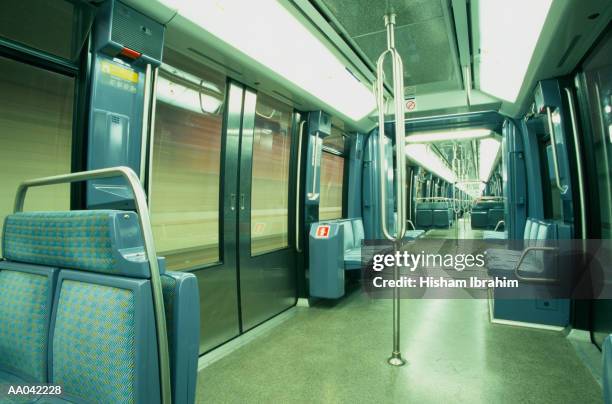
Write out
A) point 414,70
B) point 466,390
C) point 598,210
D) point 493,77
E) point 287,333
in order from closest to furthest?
point 466,390 < point 598,210 < point 287,333 < point 493,77 < point 414,70

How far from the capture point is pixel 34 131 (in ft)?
6.16

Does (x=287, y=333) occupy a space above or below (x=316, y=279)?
below

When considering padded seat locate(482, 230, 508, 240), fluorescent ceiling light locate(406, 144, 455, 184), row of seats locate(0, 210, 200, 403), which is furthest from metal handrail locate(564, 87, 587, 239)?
fluorescent ceiling light locate(406, 144, 455, 184)

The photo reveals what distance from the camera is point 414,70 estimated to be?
3.81 m

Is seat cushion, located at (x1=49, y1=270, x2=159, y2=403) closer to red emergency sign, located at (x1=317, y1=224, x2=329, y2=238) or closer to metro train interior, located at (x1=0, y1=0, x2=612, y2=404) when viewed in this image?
metro train interior, located at (x1=0, y1=0, x2=612, y2=404)

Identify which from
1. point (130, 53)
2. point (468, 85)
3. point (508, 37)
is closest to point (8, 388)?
point (130, 53)

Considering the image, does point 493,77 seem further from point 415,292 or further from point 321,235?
point 415,292

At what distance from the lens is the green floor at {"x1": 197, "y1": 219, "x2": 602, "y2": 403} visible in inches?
85.7

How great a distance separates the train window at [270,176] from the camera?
12.1 ft

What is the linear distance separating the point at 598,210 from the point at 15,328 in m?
4.42

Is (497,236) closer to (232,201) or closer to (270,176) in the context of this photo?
(270,176)

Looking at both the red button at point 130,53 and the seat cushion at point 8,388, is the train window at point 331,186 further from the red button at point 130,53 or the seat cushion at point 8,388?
the seat cushion at point 8,388

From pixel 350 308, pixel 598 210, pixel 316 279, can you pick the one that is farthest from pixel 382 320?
pixel 598 210

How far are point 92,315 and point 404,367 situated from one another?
7.69 feet
